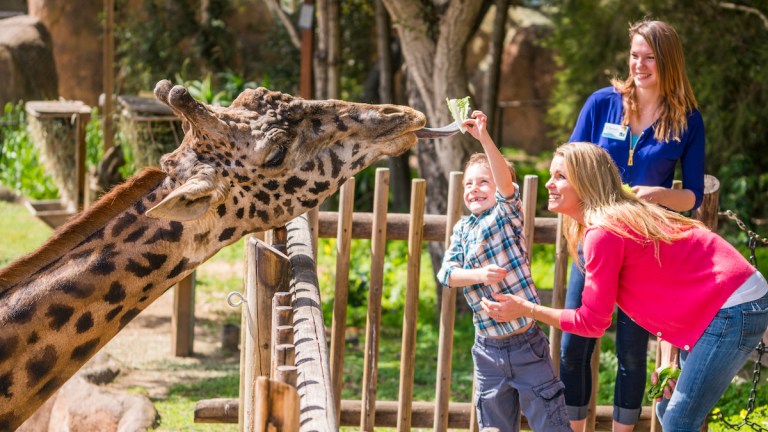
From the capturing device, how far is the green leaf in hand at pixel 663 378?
419 cm

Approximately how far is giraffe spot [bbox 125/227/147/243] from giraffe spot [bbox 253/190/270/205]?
0.46 meters

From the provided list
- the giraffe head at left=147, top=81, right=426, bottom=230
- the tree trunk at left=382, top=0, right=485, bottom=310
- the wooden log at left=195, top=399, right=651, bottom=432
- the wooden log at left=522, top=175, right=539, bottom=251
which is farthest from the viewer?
the tree trunk at left=382, top=0, right=485, bottom=310

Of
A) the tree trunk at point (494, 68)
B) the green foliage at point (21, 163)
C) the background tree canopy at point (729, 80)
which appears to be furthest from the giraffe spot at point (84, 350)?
the green foliage at point (21, 163)

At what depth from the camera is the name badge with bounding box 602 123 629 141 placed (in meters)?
4.54

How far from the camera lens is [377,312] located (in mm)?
5188

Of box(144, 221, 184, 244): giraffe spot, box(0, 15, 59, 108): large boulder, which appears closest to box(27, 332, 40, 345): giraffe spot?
box(144, 221, 184, 244): giraffe spot

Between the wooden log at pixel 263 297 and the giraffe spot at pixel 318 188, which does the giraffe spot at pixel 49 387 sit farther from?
the giraffe spot at pixel 318 188

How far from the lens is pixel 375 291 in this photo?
16.8ft

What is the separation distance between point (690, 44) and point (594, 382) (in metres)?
8.69

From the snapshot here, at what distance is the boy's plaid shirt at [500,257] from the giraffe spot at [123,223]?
4.51ft

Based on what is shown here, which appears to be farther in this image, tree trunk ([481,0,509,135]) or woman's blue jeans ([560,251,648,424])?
tree trunk ([481,0,509,135])

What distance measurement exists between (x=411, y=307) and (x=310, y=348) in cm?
216

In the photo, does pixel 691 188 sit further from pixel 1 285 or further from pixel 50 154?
pixel 50 154

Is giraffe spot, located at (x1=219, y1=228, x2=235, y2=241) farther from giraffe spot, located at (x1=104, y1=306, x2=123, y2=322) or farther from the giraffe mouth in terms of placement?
the giraffe mouth
